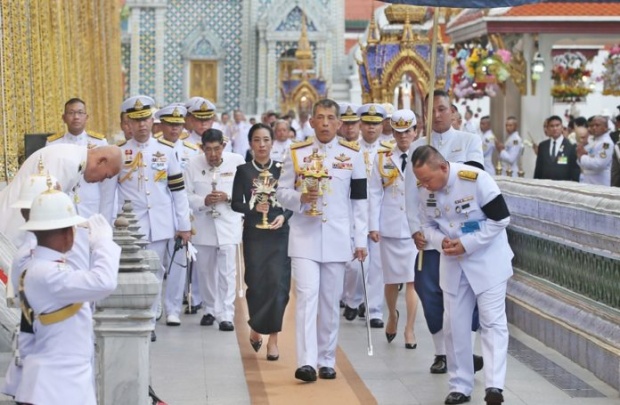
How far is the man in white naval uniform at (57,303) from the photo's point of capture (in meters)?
6.20

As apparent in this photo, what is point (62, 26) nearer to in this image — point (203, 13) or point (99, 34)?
point (99, 34)

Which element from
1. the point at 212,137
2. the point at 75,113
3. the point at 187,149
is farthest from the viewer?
the point at 187,149

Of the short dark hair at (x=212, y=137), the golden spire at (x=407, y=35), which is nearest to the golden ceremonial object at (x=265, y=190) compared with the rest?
the short dark hair at (x=212, y=137)

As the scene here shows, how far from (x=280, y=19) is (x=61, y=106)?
37484 millimetres

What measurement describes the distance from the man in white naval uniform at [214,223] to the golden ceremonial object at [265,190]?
4.91 ft

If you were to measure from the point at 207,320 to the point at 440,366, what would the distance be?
3.45m

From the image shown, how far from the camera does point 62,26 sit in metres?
17.5

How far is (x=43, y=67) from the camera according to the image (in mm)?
15289

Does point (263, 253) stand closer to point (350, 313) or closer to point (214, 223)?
point (214, 223)

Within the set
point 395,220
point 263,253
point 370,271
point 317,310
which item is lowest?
point 370,271

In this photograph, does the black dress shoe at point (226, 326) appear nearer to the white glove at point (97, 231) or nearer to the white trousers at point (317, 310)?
the white trousers at point (317, 310)

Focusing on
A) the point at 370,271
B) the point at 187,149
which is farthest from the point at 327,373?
the point at 187,149

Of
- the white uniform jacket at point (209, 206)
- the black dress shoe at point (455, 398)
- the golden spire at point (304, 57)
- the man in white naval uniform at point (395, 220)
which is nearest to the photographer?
the black dress shoe at point (455, 398)

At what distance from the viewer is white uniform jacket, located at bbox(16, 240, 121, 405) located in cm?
623
